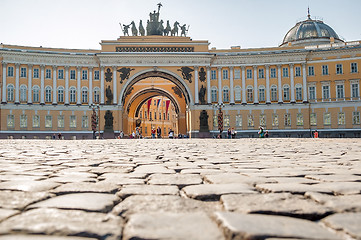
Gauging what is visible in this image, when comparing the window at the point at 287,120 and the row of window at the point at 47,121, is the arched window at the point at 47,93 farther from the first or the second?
the window at the point at 287,120

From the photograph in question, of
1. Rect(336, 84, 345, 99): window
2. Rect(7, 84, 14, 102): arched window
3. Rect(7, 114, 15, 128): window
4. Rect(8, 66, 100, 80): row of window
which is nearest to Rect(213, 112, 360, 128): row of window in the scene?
Rect(336, 84, 345, 99): window

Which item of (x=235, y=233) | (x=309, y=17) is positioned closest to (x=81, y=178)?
(x=235, y=233)

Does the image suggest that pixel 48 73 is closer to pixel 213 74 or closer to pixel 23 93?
pixel 23 93

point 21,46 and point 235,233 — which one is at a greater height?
point 21,46

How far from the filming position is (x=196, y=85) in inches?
1852

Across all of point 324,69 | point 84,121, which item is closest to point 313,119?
point 324,69

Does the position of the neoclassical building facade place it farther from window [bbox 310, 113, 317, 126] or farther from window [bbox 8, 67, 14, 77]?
window [bbox 8, 67, 14, 77]

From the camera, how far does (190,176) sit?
13.8 ft

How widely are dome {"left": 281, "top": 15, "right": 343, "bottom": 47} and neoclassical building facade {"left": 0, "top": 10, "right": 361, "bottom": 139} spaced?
379 inches

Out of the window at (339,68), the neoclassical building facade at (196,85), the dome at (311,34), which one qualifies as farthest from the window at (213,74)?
the dome at (311,34)

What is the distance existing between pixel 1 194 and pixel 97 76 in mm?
46132

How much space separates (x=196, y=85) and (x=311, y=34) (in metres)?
23.9

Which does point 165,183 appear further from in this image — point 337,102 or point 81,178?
point 337,102

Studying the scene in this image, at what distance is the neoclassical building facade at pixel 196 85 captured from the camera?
45.5 m
